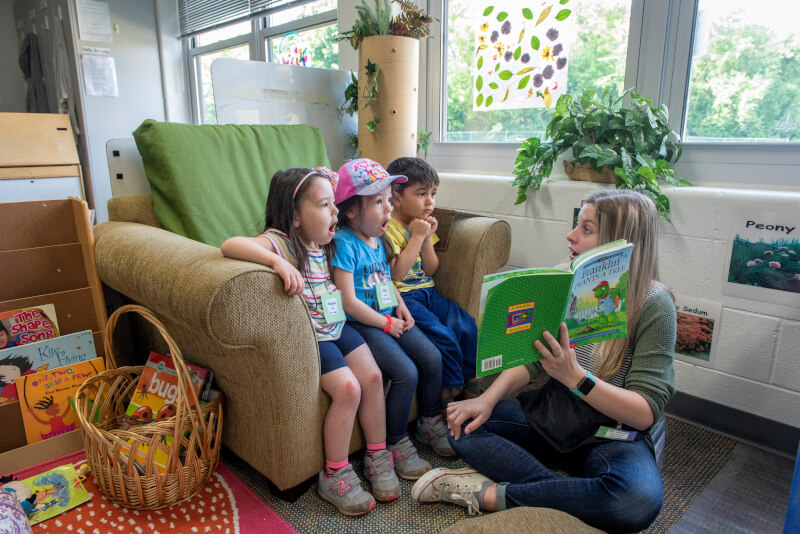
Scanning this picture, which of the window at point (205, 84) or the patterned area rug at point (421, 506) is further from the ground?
the window at point (205, 84)

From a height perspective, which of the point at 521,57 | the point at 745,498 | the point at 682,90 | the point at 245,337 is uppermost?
the point at 521,57

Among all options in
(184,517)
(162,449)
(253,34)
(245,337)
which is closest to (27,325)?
(162,449)

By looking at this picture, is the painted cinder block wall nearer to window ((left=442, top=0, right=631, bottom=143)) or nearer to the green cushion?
window ((left=442, top=0, right=631, bottom=143))

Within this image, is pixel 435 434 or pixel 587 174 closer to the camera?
pixel 435 434

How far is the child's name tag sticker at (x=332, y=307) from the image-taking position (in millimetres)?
1251

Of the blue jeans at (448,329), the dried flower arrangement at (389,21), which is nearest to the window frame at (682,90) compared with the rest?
the dried flower arrangement at (389,21)

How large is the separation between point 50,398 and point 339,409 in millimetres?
820

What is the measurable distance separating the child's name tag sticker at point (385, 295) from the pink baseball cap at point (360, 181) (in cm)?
26

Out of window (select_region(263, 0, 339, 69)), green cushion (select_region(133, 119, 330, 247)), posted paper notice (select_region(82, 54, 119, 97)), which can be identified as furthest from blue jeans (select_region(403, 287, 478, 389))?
posted paper notice (select_region(82, 54, 119, 97))

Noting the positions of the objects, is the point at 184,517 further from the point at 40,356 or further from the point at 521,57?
the point at 521,57

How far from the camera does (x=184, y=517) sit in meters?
1.15

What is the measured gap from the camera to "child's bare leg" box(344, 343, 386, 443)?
1247 millimetres

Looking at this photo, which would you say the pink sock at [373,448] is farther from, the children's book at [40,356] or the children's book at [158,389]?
the children's book at [40,356]

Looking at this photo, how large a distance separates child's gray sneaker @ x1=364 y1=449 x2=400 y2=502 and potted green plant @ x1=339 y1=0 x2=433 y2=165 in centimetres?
122
